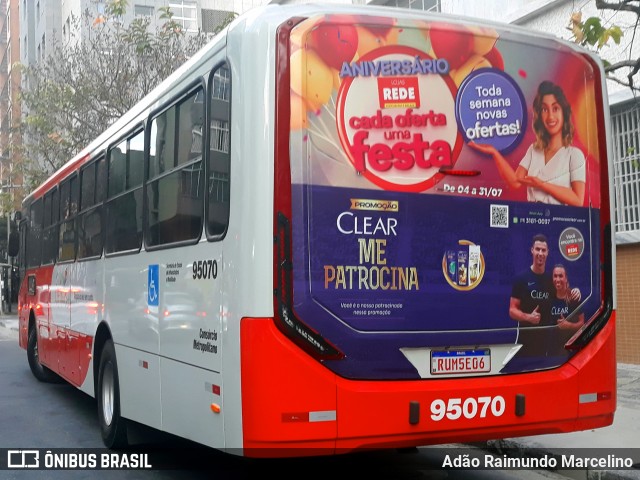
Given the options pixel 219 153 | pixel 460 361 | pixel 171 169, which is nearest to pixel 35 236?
pixel 171 169

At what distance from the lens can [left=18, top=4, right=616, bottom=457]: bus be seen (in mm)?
5121

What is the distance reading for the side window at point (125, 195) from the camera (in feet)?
23.8

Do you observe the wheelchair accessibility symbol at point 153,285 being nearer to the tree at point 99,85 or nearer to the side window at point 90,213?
the side window at point 90,213

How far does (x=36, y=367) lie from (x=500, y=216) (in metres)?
9.72

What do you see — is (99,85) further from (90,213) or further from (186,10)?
(186,10)

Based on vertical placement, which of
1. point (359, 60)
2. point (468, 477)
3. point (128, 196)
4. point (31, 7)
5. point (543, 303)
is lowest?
point (468, 477)

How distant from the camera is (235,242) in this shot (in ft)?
17.2

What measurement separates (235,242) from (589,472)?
11.1 feet

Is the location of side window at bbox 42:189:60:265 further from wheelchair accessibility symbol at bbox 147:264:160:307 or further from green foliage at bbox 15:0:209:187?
green foliage at bbox 15:0:209:187

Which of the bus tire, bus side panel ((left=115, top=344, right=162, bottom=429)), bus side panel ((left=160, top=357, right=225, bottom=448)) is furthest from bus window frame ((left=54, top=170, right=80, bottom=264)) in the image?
bus side panel ((left=160, top=357, right=225, bottom=448))

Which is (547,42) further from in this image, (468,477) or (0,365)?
(0,365)

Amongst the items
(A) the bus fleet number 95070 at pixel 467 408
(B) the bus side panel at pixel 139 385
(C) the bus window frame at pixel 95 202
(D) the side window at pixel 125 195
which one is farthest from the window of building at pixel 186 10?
(A) the bus fleet number 95070 at pixel 467 408

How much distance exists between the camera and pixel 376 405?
5.19 metres

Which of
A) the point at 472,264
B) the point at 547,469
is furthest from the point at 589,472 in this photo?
the point at 472,264
